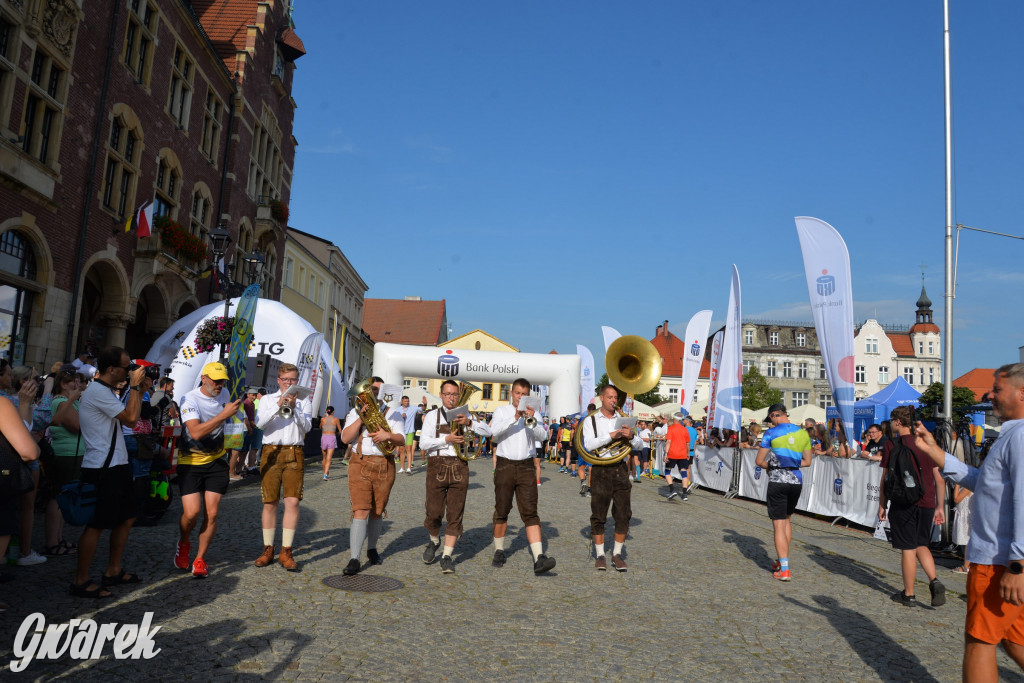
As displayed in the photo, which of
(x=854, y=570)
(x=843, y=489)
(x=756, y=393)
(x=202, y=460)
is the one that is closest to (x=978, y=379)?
(x=756, y=393)

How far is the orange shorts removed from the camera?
11.2 feet

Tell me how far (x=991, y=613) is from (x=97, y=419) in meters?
5.62

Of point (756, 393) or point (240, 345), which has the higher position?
point (756, 393)

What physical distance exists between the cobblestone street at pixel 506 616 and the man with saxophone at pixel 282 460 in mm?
329

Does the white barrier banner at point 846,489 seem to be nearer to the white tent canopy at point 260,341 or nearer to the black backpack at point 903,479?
the black backpack at point 903,479

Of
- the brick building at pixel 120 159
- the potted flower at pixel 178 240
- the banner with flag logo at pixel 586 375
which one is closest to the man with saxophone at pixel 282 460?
the brick building at pixel 120 159

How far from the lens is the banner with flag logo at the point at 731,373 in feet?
54.7

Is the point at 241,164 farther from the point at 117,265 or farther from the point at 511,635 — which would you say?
the point at 511,635

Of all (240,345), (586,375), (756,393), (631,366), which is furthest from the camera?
(756,393)

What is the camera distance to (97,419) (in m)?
5.33

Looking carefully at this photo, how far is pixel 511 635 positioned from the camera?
5.07 metres

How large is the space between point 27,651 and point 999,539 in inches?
200

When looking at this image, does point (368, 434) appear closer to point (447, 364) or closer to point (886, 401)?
point (447, 364)

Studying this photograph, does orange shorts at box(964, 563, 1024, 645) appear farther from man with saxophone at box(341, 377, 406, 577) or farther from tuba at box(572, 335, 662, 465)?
man with saxophone at box(341, 377, 406, 577)
